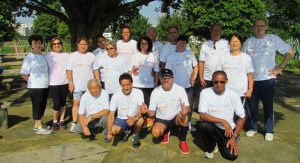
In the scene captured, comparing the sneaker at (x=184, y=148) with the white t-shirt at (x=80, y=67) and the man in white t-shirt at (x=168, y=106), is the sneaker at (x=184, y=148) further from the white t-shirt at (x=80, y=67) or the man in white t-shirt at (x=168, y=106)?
the white t-shirt at (x=80, y=67)

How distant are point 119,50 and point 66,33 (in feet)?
118

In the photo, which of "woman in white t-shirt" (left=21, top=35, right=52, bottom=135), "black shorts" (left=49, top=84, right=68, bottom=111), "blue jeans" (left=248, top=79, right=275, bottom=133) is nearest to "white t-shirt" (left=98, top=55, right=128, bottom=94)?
"black shorts" (left=49, top=84, right=68, bottom=111)

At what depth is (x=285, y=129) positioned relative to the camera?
14.7 ft

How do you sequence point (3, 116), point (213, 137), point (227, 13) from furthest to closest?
point (227, 13), point (3, 116), point (213, 137)

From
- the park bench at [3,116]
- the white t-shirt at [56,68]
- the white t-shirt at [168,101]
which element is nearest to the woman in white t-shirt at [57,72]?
the white t-shirt at [56,68]

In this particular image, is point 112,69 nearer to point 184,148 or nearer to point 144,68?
point 144,68

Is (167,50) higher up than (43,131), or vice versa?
(167,50)

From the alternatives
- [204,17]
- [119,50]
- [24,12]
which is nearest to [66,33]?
[204,17]

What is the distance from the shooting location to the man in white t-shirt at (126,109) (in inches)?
150

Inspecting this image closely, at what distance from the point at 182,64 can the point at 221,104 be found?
1135 millimetres

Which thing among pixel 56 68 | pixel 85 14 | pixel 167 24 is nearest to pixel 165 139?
pixel 56 68

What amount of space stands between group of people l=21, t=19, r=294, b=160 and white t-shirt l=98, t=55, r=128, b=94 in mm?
19

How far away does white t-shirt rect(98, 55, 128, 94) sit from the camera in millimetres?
4406

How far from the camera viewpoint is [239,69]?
3.80 metres
